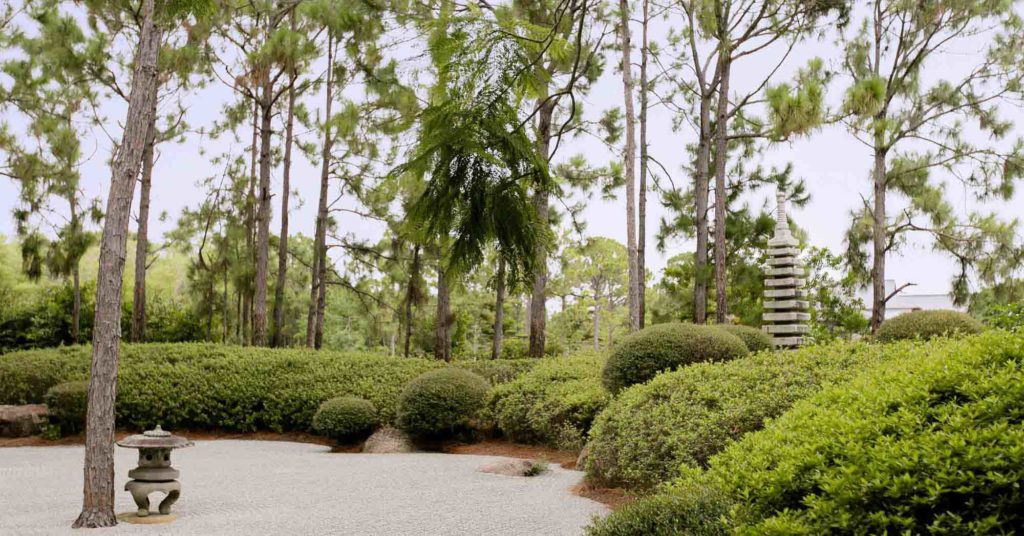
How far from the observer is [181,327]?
71.1 ft

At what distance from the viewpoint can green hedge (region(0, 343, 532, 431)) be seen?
13.6 metres

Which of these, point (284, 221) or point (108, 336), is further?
→ point (284, 221)

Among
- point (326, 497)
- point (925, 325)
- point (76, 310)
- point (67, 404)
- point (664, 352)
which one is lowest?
point (326, 497)

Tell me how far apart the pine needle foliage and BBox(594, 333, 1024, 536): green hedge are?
1.56 m

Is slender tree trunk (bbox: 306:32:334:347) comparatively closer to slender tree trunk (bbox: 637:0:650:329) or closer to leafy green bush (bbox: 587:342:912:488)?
slender tree trunk (bbox: 637:0:650:329)

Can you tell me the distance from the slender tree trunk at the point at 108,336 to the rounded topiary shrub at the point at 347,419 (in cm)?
590

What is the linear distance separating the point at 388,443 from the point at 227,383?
385 cm

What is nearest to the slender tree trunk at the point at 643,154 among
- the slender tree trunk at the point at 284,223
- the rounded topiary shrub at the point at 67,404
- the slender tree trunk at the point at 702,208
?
the slender tree trunk at the point at 702,208

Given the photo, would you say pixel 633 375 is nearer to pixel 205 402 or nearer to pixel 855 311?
pixel 205 402

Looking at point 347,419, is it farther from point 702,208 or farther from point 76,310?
point 76,310

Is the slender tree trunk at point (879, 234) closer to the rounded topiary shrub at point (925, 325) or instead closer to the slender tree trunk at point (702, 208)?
the slender tree trunk at point (702, 208)

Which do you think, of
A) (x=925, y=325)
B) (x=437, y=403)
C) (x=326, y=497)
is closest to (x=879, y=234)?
(x=925, y=325)

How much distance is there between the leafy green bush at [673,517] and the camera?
4.09 meters

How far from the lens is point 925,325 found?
405 inches
